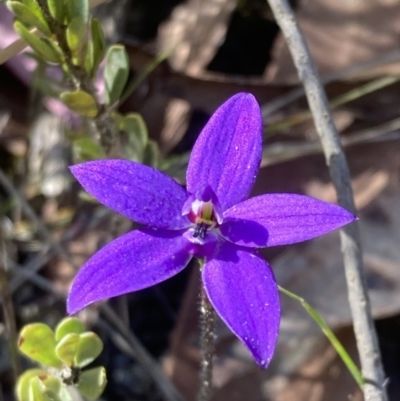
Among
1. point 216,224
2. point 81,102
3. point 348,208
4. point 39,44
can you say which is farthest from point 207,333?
point 39,44

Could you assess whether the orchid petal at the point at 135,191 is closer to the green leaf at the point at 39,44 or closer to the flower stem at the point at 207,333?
the flower stem at the point at 207,333

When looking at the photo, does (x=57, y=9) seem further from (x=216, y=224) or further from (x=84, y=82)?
(x=216, y=224)

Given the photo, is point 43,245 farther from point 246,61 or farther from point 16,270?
point 246,61

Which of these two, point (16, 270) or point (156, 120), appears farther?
point (156, 120)

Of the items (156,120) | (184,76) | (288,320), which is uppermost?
(184,76)

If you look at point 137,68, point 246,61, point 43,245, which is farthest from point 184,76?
point 43,245

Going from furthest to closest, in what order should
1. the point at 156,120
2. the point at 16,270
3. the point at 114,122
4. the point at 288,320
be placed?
the point at 156,120 → the point at 16,270 → the point at 288,320 → the point at 114,122
